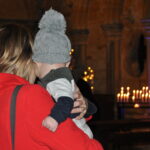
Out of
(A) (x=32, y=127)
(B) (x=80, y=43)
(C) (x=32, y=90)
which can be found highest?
(C) (x=32, y=90)

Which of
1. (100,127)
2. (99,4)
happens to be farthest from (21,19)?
(100,127)

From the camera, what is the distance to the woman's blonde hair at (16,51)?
5.87 feet

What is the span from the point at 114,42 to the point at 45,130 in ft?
40.5

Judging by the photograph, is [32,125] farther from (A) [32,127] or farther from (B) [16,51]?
(B) [16,51]

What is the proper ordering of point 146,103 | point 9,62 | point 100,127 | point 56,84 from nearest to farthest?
1. point 9,62
2. point 56,84
3. point 100,127
4. point 146,103

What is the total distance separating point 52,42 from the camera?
209cm

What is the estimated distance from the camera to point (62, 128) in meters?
1.71

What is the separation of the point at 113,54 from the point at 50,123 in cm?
1241

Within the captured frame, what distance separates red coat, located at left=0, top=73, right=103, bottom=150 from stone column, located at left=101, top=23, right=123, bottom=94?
39.9 feet

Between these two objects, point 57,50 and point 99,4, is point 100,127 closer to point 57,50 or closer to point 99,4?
point 57,50

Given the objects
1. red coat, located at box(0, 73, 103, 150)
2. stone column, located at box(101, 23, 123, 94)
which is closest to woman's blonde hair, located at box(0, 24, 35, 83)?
red coat, located at box(0, 73, 103, 150)

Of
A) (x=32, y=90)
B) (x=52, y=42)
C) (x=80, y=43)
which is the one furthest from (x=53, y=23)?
(x=80, y=43)

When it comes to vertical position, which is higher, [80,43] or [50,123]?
[50,123]

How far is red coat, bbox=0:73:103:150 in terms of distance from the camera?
65.1 inches
